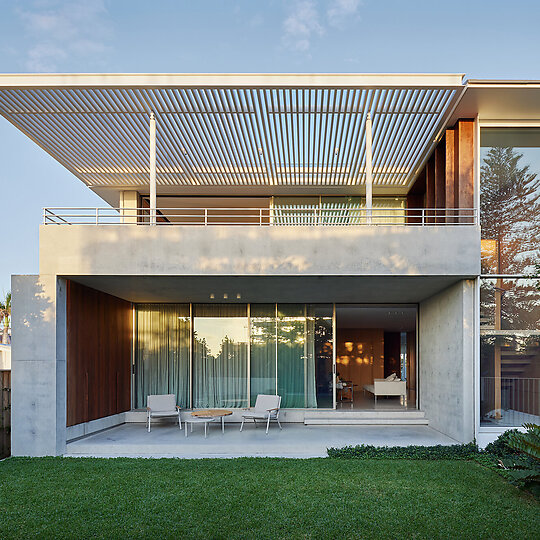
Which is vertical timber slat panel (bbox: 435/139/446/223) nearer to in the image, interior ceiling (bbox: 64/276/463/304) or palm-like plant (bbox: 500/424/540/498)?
interior ceiling (bbox: 64/276/463/304)

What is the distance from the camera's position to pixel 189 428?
10.9m

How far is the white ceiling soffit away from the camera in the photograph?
865cm

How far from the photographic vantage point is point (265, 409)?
11.0m

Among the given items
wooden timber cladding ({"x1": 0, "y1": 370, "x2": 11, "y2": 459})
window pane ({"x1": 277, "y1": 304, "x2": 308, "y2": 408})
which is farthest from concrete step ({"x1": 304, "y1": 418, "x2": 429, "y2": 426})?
wooden timber cladding ({"x1": 0, "y1": 370, "x2": 11, "y2": 459})

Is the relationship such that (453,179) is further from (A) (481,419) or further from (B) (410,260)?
(A) (481,419)

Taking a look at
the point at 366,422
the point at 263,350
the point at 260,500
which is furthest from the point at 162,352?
the point at 260,500

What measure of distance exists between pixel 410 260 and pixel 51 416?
22.3 ft

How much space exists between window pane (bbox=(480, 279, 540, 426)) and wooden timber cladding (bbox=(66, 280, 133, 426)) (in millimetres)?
7478

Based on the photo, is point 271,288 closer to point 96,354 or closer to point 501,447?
point 96,354

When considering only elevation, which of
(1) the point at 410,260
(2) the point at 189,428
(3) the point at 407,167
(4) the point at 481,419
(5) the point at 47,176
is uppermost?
(5) the point at 47,176

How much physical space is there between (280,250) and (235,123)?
303cm

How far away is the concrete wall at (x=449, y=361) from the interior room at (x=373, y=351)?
2545 millimetres

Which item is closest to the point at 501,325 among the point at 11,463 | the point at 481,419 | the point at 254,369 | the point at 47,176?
the point at 481,419

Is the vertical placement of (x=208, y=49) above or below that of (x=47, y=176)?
below
